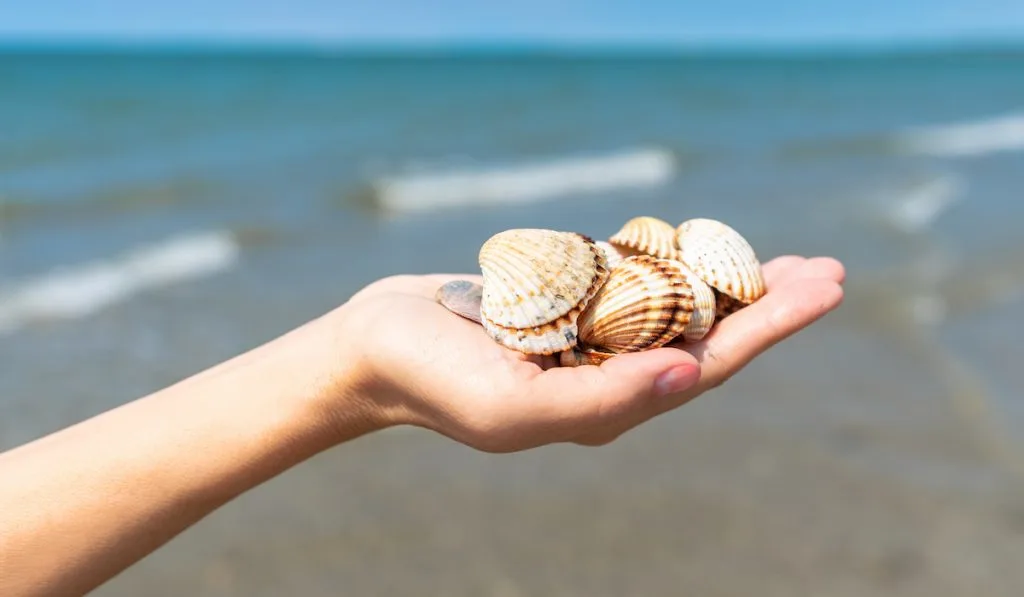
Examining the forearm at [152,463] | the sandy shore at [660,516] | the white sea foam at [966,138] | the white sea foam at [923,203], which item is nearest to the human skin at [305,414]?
the forearm at [152,463]

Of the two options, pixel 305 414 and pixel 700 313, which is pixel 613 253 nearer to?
pixel 700 313

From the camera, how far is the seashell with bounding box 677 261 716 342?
296 cm

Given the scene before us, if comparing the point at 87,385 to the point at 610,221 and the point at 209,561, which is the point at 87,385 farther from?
the point at 610,221

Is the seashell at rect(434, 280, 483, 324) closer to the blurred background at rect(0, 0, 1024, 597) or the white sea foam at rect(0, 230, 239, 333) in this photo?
the blurred background at rect(0, 0, 1024, 597)

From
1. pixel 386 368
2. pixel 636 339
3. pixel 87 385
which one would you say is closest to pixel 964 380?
pixel 636 339

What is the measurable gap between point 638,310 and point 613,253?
24.8 inches

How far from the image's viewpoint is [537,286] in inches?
114

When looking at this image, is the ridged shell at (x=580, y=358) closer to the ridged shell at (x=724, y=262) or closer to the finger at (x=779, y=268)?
the ridged shell at (x=724, y=262)

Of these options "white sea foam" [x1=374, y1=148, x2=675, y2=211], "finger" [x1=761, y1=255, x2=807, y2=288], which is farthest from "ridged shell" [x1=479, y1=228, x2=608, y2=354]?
"white sea foam" [x1=374, y1=148, x2=675, y2=211]

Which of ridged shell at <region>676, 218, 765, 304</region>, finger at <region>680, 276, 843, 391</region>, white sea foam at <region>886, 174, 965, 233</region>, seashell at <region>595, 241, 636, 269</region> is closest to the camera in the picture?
finger at <region>680, 276, 843, 391</region>

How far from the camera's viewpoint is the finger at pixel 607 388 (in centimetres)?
227

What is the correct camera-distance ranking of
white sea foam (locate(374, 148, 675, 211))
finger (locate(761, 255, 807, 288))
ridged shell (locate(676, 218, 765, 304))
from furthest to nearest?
white sea foam (locate(374, 148, 675, 211)), finger (locate(761, 255, 807, 288)), ridged shell (locate(676, 218, 765, 304))

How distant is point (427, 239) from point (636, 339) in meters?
7.36

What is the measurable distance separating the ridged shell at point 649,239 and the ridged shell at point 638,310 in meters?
0.34
